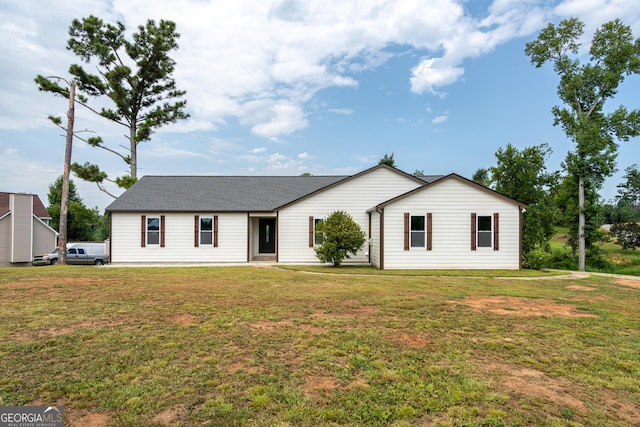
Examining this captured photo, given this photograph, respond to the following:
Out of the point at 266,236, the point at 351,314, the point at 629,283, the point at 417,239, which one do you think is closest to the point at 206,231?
the point at 266,236

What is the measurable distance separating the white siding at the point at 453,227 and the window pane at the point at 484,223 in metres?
0.26

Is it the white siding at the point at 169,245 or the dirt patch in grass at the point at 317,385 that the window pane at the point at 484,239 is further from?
→ the dirt patch in grass at the point at 317,385

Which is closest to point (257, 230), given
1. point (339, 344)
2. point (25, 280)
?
point (25, 280)

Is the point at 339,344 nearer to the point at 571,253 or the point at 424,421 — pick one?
the point at 424,421

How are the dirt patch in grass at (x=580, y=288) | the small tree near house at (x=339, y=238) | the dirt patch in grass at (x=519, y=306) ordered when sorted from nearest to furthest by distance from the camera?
1. the dirt patch in grass at (x=519, y=306)
2. the dirt patch in grass at (x=580, y=288)
3. the small tree near house at (x=339, y=238)

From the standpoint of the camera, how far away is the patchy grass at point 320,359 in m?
3.10

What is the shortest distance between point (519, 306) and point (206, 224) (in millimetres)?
15687

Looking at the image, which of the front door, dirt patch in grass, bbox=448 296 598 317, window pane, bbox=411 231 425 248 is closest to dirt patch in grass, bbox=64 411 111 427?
dirt patch in grass, bbox=448 296 598 317

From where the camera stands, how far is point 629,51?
17.5 meters

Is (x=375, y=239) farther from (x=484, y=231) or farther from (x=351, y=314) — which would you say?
(x=351, y=314)

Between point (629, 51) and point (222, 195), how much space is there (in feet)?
79.6

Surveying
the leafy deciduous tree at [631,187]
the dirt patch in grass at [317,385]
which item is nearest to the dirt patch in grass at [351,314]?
the dirt patch in grass at [317,385]

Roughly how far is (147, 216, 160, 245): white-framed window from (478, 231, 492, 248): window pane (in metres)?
17.1

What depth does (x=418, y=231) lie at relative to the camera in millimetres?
15695
